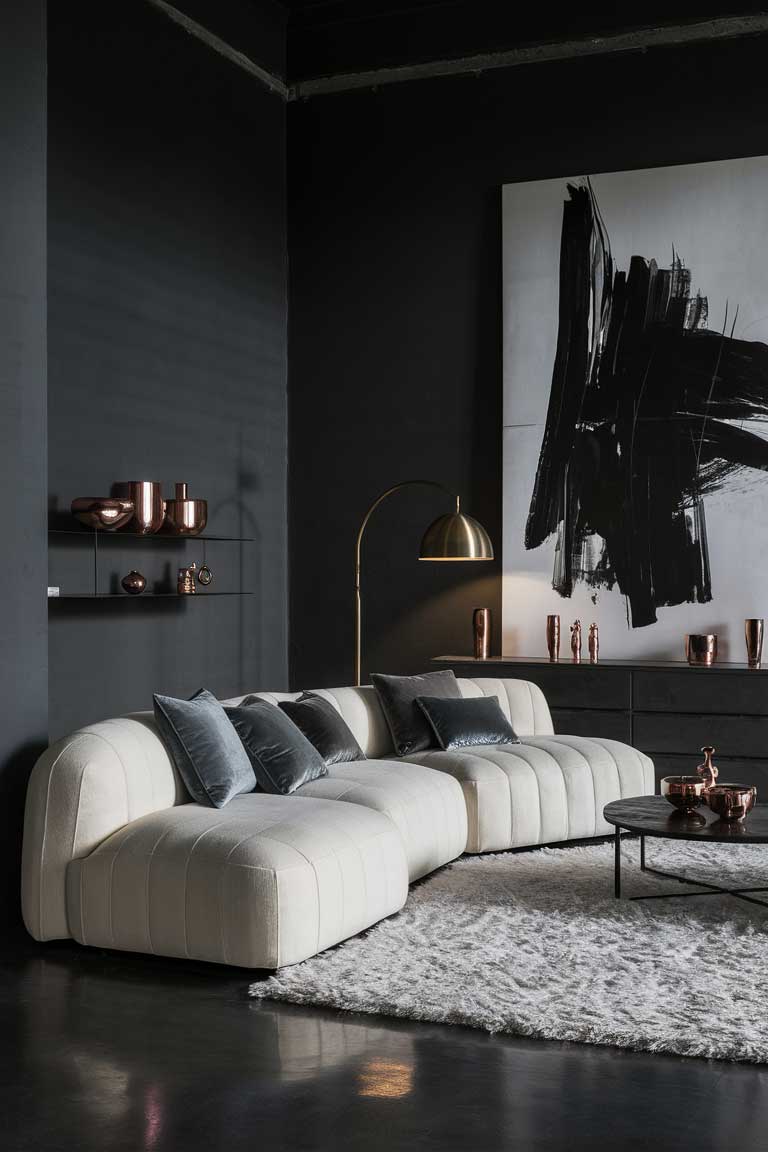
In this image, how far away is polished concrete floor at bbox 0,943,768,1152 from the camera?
2988 mm

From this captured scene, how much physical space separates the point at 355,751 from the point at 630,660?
8.28 ft

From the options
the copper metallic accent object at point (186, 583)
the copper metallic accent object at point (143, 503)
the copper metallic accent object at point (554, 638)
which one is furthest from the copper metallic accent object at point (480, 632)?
the copper metallic accent object at point (143, 503)

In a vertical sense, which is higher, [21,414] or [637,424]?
[637,424]

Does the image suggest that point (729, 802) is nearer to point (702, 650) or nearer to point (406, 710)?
point (406, 710)

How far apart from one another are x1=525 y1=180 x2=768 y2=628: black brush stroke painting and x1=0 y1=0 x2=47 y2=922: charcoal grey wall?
12.5 ft

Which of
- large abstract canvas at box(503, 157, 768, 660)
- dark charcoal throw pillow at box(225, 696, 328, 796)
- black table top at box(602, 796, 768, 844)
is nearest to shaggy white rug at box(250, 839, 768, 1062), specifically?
black table top at box(602, 796, 768, 844)

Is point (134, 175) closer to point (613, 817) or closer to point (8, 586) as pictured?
point (8, 586)

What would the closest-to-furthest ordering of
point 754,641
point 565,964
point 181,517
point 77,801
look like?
point 565,964 < point 77,801 < point 181,517 < point 754,641

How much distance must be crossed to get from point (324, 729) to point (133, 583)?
143cm

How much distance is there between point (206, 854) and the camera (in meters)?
4.32

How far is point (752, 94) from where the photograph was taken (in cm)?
778

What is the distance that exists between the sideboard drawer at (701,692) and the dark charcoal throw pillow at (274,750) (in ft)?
8.48

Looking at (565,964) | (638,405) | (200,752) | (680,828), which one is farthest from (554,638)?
(565,964)

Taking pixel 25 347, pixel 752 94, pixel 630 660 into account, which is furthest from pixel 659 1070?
pixel 752 94
